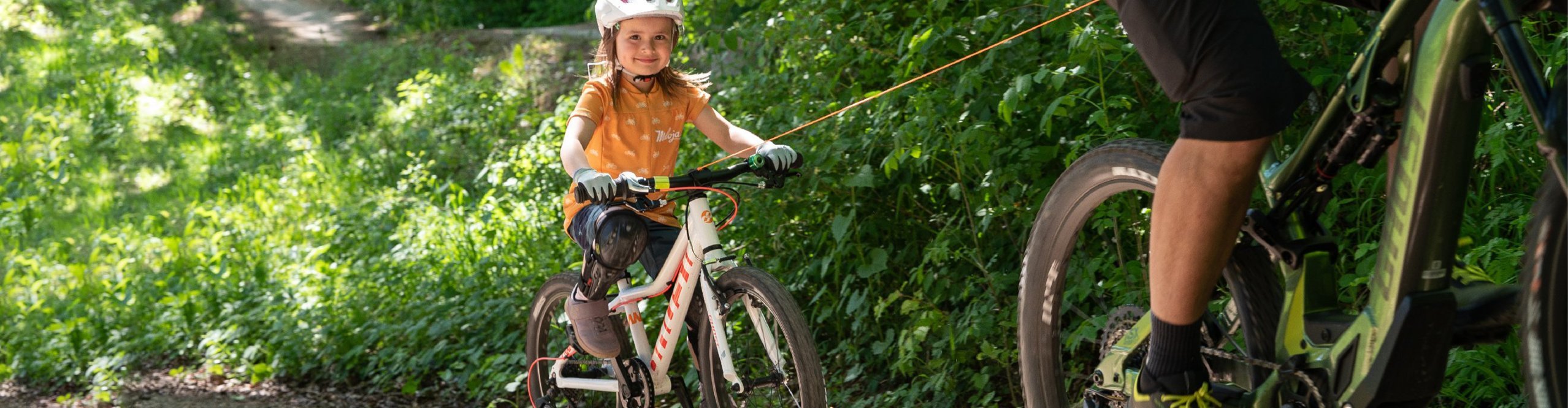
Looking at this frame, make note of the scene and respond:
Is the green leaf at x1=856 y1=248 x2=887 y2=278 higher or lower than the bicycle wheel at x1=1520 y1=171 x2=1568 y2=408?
lower

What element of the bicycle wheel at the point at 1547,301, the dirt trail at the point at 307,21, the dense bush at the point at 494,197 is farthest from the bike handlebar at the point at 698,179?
the dirt trail at the point at 307,21

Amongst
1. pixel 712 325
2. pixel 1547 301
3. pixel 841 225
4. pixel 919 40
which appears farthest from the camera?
pixel 841 225

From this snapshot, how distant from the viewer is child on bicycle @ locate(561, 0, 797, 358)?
12.7ft

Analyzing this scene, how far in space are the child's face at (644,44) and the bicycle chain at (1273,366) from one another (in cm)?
202

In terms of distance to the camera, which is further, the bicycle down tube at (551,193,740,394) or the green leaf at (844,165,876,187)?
the green leaf at (844,165,876,187)

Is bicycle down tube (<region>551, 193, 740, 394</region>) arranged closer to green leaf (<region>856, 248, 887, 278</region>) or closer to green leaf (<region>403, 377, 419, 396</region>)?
green leaf (<region>856, 248, 887, 278</region>)

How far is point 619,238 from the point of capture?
3822 mm

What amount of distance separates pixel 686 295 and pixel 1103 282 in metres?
1.15

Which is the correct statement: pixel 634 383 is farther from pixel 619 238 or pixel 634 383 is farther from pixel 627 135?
pixel 627 135

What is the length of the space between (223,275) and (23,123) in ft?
14.4

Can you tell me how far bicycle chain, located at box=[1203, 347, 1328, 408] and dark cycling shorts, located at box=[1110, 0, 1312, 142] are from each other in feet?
1.27

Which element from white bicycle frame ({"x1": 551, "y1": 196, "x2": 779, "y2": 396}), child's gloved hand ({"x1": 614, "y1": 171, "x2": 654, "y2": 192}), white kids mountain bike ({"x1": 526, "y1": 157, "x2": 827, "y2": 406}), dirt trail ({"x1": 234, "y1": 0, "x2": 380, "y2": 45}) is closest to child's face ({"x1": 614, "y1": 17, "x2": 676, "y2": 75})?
white kids mountain bike ({"x1": 526, "y1": 157, "x2": 827, "y2": 406})

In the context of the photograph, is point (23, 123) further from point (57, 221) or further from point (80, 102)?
point (57, 221)

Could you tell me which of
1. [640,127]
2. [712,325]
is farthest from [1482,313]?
[640,127]
